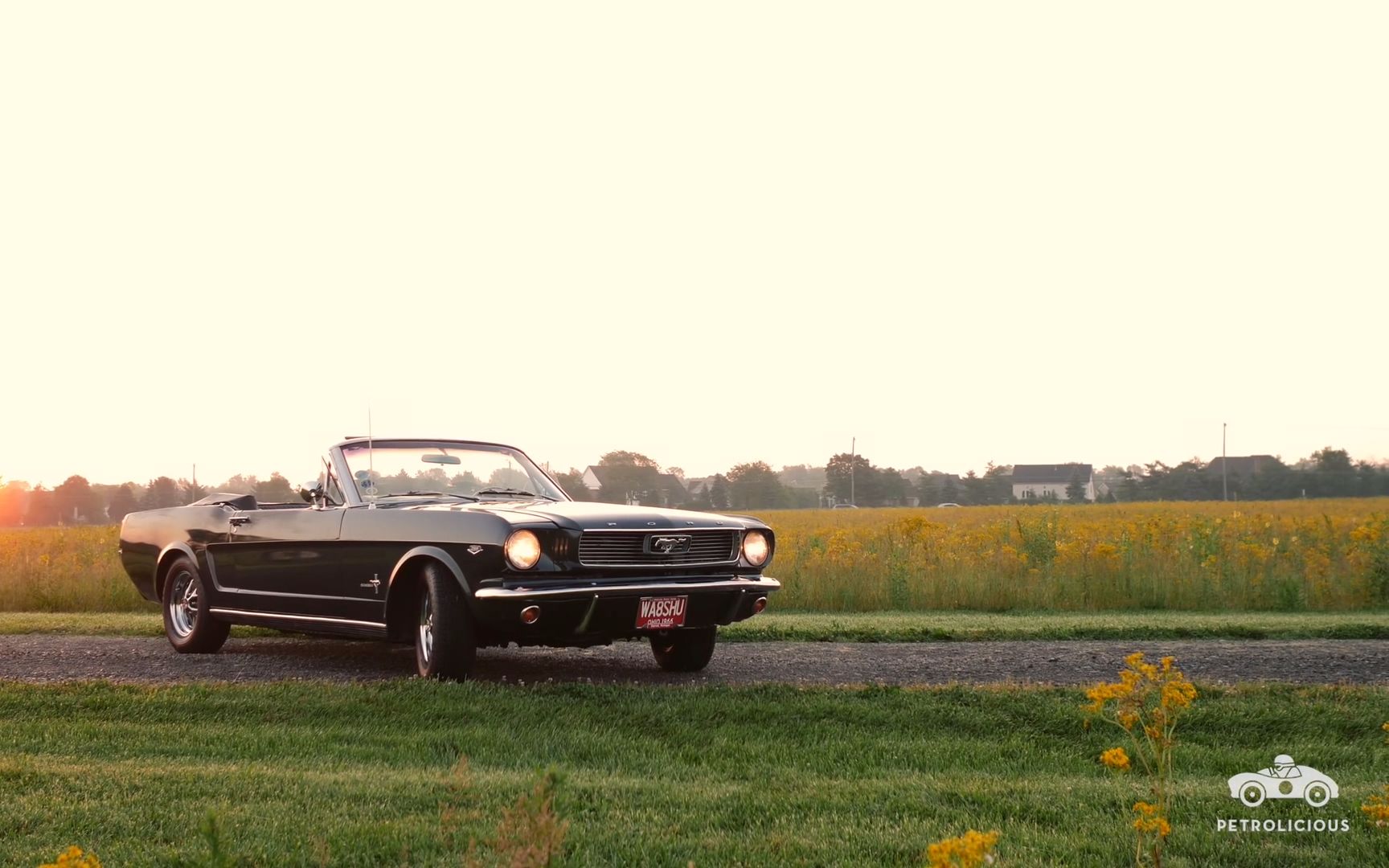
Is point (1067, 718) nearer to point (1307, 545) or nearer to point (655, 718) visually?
point (655, 718)

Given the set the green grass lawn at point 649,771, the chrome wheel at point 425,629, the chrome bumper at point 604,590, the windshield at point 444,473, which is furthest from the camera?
the windshield at point 444,473

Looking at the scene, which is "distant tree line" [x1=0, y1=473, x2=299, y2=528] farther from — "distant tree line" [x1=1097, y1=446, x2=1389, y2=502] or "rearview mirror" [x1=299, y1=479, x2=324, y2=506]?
"distant tree line" [x1=1097, y1=446, x2=1389, y2=502]

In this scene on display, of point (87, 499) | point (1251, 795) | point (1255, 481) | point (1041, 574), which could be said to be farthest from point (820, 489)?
point (1251, 795)

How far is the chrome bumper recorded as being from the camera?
22.8 feet

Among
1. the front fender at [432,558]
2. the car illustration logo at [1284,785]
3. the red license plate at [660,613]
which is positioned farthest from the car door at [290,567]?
the car illustration logo at [1284,785]

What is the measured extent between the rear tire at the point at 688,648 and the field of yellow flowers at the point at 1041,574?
4.95 m

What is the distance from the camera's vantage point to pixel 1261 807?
180 inches

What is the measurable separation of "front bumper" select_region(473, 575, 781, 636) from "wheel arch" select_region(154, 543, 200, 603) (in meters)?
3.44

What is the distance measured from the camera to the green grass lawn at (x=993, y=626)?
34.3 feet

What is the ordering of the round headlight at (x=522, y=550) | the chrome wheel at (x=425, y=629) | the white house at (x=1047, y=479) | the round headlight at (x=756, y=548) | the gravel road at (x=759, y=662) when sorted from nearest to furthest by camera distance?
the round headlight at (x=522, y=550) < the chrome wheel at (x=425, y=629) < the gravel road at (x=759, y=662) < the round headlight at (x=756, y=548) < the white house at (x=1047, y=479)

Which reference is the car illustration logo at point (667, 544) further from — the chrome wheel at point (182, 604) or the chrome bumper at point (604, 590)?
the chrome wheel at point (182, 604)

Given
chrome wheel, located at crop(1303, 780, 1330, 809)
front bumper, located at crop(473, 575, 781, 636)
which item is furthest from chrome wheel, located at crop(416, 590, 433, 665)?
chrome wheel, located at crop(1303, 780, 1330, 809)

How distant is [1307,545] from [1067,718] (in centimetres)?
1108

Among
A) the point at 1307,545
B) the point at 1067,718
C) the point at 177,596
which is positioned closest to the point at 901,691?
the point at 1067,718
